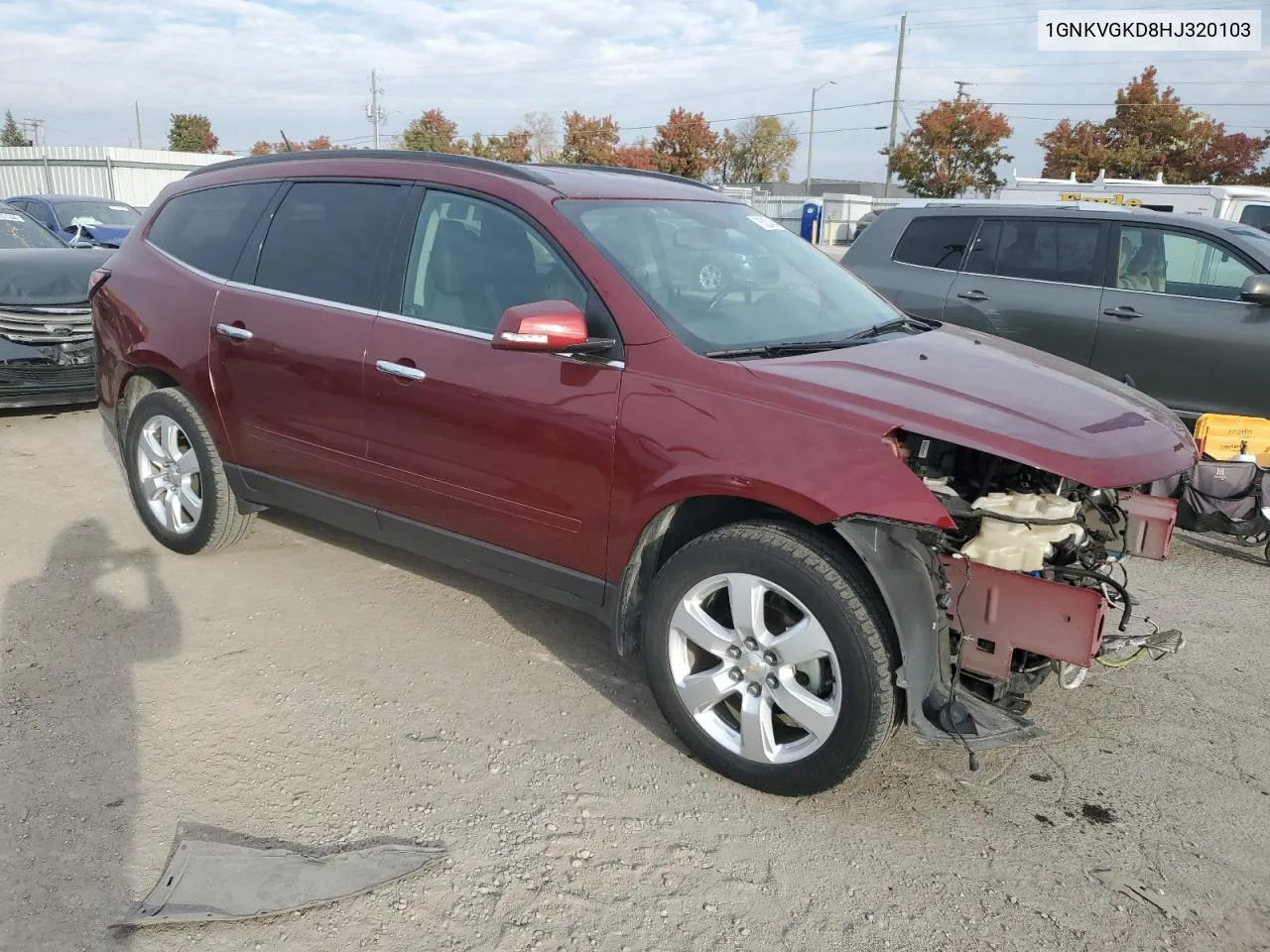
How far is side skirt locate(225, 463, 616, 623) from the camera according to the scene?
338 centimetres

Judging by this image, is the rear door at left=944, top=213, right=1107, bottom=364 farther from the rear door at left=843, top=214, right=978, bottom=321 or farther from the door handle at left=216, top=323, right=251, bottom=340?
the door handle at left=216, top=323, right=251, bottom=340

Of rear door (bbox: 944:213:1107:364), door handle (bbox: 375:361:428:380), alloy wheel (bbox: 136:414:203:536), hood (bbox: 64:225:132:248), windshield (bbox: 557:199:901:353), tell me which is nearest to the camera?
windshield (bbox: 557:199:901:353)

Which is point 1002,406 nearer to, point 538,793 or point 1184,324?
Result: point 538,793

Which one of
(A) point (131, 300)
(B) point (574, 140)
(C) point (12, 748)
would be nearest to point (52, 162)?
(B) point (574, 140)

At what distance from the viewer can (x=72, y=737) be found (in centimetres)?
324

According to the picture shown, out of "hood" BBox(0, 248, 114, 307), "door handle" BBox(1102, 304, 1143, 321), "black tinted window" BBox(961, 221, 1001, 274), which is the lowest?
"hood" BBox(0, 248, 114, 307)

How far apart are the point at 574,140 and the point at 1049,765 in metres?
55.7

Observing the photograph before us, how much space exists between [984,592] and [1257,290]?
14.0ft

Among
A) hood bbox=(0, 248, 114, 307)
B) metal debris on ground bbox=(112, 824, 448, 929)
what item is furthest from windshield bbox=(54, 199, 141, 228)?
metal debris on ground bbox=(112, 824, 448, 929)

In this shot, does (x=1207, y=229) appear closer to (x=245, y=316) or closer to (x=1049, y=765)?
(x=1049, y=765)

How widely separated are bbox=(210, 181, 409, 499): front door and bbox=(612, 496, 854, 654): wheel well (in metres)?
1.32

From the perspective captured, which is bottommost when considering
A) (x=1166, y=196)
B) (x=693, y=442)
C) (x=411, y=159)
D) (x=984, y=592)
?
(x=984, y=592)

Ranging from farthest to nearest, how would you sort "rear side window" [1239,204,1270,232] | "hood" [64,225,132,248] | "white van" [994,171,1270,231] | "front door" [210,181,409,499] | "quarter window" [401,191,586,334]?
1. "hood" [64,225,132,248]
2. "white van" [994,171,1270,231]
3. "rear side window" [1239,204,1270,232]
4. "front door" [210,181,409,499]
5. "quarter window" [401,191,586,334]

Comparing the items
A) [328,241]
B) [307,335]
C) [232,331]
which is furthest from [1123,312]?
[232,331]
